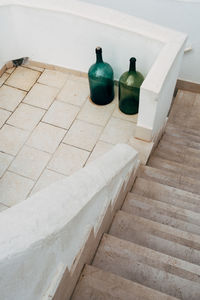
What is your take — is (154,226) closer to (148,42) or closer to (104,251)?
(104,251)

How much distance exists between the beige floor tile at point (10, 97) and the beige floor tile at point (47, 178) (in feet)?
2.78

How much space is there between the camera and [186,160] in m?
3.08

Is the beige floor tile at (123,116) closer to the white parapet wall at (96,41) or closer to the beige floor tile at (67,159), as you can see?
the white parapet wall at (96,41)

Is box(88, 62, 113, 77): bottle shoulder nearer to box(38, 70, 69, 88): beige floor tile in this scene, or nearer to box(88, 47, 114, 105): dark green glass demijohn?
box(88, 47, 114, 105): dark green glass demijohn

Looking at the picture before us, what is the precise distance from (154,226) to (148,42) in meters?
1.53

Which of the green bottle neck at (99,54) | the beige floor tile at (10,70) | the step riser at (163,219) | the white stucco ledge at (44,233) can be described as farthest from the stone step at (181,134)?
the white stucco ledge at (44,233)

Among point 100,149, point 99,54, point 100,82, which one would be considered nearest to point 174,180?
point 100,149

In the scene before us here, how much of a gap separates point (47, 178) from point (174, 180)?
108 cm

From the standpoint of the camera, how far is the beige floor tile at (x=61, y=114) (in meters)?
3.23

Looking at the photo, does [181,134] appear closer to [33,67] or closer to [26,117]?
[26,117]

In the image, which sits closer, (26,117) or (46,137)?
(46,137)

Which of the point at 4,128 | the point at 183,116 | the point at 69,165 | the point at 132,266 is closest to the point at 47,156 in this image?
the point at 69,165

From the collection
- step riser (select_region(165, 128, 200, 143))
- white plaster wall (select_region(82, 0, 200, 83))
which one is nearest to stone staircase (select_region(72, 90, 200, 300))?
step riser (select_region(165, 128, 200, 143))

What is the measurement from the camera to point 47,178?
2.90 meters
